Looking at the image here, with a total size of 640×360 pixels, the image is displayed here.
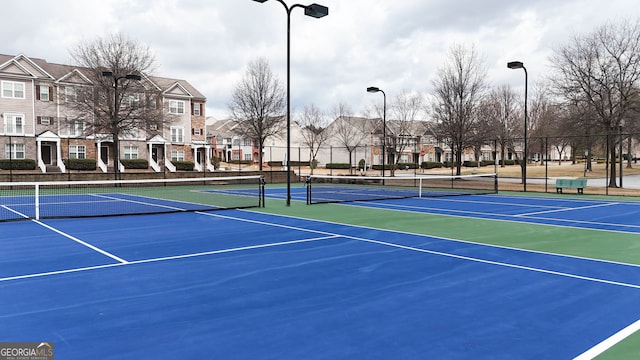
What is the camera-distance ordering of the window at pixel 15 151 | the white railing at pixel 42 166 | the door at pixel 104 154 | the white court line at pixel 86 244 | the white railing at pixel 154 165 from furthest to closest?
the white railing at pixel 154 165, the door at pixel 104 154, the window at pixel 15 151, the white railing at pixel 42 166, the white court line at pixel 86 244

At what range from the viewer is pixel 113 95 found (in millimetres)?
32688

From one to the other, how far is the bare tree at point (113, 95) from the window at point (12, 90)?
38.2ft

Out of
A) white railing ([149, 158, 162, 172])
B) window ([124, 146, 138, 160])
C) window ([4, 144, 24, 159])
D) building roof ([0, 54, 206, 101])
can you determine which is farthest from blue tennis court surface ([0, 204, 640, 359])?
window ([124, 146, 138, 160])

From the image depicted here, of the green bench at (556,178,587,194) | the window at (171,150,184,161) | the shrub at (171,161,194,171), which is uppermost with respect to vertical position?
the window at (171,150,184,161)

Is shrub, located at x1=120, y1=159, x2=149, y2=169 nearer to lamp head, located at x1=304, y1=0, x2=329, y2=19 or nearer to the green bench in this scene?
lamp head, located at x1=304, y1=0, x2=329, y2=19

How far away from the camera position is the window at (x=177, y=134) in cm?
5201

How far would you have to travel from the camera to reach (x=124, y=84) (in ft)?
108

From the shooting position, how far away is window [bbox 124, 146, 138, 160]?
47875mm

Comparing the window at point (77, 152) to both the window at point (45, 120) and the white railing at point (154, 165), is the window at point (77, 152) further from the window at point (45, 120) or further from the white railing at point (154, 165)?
the white railing at point (154, 165)

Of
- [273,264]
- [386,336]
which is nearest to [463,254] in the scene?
[273,264]

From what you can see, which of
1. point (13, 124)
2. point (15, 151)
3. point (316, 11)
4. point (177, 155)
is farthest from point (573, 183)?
point (13, 124)

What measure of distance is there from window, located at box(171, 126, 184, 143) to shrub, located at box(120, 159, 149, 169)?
17.9 feet

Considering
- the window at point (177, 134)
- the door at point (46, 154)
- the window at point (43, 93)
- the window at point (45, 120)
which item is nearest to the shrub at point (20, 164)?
the door at point (46, 154)

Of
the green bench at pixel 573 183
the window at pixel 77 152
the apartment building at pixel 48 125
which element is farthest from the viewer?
the window at pixel 77 152
